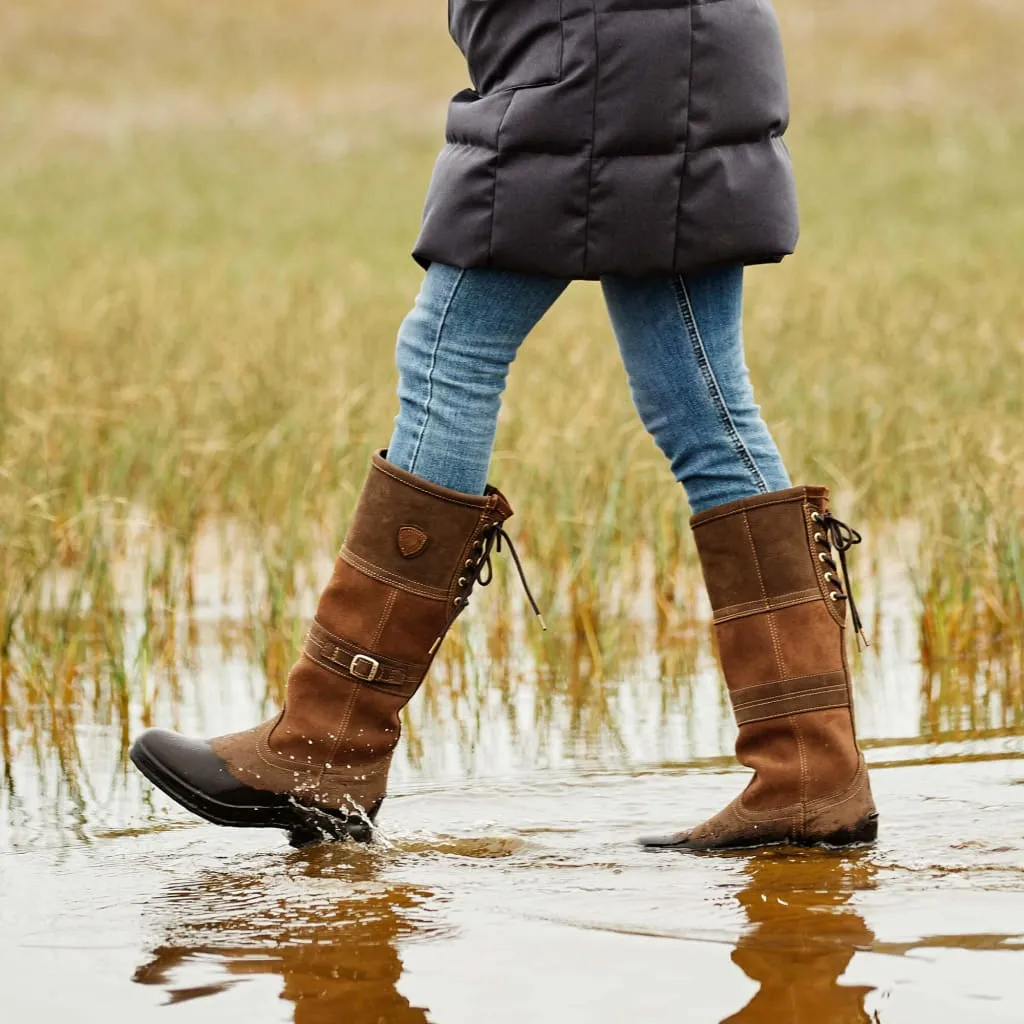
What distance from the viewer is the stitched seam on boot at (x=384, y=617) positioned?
2.74 metres

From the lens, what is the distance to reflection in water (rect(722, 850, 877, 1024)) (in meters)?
2.00

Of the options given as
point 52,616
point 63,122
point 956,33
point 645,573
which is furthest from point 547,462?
point 956,33

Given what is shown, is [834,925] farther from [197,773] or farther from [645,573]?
[645,573]

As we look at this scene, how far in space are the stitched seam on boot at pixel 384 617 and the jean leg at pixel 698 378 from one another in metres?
0.46

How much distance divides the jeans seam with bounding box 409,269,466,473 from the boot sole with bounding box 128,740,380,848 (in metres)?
0.54

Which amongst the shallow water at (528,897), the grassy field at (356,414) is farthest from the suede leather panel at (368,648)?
the grassy field at (356,414)

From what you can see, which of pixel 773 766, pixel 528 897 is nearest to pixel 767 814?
pixel 773 766

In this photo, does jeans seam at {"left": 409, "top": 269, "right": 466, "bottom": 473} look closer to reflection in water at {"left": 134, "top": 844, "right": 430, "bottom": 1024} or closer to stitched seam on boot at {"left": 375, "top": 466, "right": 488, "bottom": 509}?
stitched seam on boot at {"left": 375, "top": 466, "right": 488, "bottom": 509}

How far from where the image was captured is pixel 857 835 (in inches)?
105

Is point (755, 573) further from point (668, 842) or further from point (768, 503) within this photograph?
point (668, 842)

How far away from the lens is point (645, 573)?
470cm

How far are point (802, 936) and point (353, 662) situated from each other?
0.85 metres

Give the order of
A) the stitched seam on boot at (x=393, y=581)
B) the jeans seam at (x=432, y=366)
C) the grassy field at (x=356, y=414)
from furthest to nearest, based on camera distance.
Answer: the grassy field at (x=356, y=414), the stitched seam on boot at (x=393, y=581), the jeans seam at (x=432, y=366)

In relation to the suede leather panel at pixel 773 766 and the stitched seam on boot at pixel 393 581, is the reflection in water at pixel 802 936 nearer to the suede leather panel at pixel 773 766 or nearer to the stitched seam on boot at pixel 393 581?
the suede leather panel at pixel 773 766
